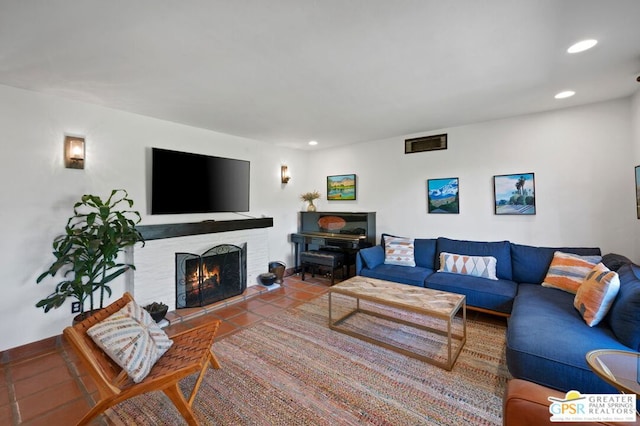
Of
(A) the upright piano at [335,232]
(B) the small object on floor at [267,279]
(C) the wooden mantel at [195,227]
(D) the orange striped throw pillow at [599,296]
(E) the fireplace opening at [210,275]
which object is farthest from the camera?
(A) the upright piano at [335,232]

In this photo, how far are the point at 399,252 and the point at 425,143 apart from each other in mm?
1770

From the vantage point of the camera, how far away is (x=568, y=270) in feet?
9.19

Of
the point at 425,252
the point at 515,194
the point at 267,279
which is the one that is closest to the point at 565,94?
the point at 515,194

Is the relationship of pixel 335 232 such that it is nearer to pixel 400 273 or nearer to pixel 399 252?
pixel 399 252

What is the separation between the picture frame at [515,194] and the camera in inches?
135

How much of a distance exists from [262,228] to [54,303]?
104 inches

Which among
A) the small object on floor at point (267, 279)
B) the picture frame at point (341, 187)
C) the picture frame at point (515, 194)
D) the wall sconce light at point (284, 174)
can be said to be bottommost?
the small object on floor at point (267, 279)

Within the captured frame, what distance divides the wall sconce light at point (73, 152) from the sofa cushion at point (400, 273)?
11.8ft

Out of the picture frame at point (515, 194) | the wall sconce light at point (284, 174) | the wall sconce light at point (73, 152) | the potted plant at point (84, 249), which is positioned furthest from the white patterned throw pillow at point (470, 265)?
the wall sconce light at point (73, 152)

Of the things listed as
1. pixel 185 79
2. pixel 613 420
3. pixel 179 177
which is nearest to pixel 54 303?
pixel 179 177

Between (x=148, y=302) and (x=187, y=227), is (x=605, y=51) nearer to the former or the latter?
(x=187, y=227)

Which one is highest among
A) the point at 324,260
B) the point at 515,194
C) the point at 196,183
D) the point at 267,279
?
the point at 196,183

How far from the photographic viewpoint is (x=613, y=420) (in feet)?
2.93

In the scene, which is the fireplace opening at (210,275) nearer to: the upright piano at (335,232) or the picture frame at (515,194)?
the upright piano at (335,232)
